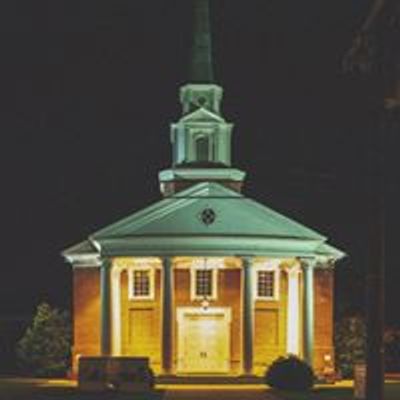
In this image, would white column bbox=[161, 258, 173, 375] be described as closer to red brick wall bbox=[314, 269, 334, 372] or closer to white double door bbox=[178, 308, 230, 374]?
white double door bbox=[178, 308, 230, 374]

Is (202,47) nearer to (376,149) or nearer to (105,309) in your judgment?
(105,309)

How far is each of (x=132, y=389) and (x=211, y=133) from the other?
1930cm

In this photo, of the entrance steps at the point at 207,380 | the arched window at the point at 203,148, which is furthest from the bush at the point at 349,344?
the arched window at the point at 203,148

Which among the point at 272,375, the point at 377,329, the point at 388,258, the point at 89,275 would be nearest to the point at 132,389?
the point at 272,375

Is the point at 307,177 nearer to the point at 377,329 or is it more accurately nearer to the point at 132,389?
the point at 377,329

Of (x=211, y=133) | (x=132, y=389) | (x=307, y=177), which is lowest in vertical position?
(x=132, y=389)

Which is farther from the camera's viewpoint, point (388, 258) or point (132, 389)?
point (388, 258)

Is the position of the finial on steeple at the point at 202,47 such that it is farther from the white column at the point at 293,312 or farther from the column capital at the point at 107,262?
the column capital at the point at 107,262

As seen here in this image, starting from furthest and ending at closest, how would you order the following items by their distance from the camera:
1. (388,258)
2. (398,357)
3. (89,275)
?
(388,258) → (398,357) → (89,275)

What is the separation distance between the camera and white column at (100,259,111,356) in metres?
A: 51.7

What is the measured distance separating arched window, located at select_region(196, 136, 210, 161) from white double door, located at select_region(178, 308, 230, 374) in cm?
741

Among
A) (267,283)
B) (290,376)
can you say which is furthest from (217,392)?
(267,283)

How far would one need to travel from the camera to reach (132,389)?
4041 centimetres

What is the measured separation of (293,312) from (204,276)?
3.94m
